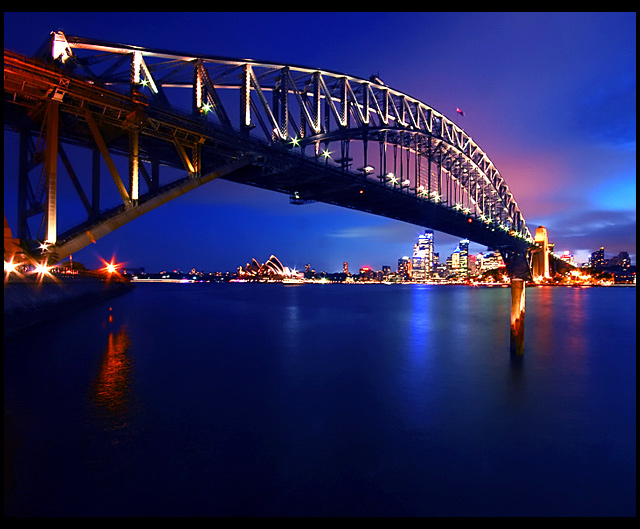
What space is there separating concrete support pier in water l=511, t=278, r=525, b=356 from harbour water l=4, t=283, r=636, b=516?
2.54 feet

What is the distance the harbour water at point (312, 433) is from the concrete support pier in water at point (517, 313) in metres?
0.77

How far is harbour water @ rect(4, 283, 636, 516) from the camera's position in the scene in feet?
19.3

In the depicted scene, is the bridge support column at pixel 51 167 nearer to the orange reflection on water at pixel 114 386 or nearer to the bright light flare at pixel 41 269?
the bright light flare at pixel 41 269

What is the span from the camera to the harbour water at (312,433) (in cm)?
587

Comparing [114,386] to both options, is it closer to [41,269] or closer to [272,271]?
[41,269]

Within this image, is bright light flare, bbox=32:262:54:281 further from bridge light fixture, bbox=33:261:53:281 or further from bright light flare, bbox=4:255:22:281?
Answer: bright light flare, bbox=4:255:22:281

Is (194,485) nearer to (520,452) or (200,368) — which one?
(520,452)

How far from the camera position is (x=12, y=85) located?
16641 mm

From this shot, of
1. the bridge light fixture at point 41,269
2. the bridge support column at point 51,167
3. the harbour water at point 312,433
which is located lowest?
the harbour water at point 312,433

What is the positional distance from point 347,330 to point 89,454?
67.2 ft

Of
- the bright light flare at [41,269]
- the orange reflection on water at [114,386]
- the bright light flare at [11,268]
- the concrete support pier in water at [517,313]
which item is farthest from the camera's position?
the bright light flare at [41,269]

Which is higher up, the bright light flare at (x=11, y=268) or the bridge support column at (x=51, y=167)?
the bridge support column at (x=51, y=167)

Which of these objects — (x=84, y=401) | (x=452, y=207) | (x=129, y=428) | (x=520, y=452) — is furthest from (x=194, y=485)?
(x=452, y=207)

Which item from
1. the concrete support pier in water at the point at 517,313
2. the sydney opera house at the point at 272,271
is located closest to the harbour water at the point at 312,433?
the concrete support pier in water at the point at 517,313
